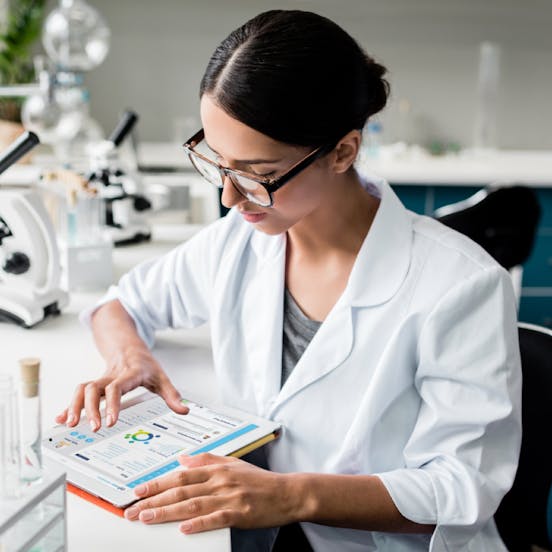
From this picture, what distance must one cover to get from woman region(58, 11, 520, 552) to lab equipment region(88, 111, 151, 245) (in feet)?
3.13

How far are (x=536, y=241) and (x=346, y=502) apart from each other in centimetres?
268

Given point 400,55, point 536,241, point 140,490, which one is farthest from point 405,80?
point 140,490

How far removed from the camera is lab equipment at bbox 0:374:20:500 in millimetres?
758

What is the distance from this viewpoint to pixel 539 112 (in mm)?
3965

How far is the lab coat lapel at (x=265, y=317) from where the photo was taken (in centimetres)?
127

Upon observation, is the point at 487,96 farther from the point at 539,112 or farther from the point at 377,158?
the point at 377,158

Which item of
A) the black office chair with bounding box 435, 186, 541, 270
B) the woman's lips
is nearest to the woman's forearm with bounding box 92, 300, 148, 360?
the woman's lips

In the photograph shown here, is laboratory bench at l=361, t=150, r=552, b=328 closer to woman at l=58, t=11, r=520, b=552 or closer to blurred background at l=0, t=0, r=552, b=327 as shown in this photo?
blurred background at l=0, t=0, r=552, b=327

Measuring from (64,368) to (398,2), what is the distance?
304cm

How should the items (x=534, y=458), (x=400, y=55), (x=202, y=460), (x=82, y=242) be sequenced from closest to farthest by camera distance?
1. (x=202, y=460)
2. (x=534, y=458)
3. (x=82, y=242)
4. (x=400, y=55)

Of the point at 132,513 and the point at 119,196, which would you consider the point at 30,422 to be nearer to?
the point at 132,513

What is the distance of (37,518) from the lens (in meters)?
0.78

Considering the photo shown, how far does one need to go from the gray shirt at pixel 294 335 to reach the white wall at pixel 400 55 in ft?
9.10

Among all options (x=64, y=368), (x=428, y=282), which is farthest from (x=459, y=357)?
(x=64, y=368)
